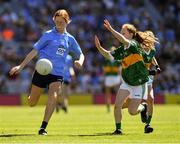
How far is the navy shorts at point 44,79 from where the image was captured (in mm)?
16250

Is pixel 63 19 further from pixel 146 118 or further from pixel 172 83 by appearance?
pixel 172 83

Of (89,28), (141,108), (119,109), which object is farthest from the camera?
(89,28)

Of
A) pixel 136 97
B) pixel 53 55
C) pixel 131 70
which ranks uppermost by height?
pixel 53 55

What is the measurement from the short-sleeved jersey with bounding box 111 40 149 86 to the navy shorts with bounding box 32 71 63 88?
1.39 metres

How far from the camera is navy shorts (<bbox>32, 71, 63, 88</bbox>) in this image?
16250 mm

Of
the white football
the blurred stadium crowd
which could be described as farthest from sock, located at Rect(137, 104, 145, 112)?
the blurred stadium crowd

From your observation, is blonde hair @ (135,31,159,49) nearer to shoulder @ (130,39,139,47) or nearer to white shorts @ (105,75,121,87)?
shoulder @ (130,39,139,47)

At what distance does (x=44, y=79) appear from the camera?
16297mm

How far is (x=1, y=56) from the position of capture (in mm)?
41656

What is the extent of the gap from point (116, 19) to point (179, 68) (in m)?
5.17

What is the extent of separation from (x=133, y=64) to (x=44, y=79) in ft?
6.70

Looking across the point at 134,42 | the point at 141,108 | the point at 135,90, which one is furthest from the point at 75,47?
the point at 141,108

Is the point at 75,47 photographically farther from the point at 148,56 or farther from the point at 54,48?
the point at 148,56

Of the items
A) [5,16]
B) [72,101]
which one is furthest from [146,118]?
[5,16]
